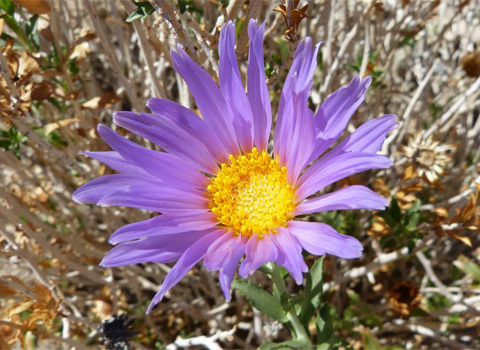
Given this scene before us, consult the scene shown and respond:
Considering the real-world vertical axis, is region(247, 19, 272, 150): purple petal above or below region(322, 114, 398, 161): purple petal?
above

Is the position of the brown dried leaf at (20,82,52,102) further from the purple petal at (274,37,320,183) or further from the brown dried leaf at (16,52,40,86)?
the purple petal at (274,37,320,183)

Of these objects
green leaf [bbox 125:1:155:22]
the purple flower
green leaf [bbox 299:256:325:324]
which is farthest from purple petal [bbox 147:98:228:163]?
green leaf [bbox 299:256:325:324]

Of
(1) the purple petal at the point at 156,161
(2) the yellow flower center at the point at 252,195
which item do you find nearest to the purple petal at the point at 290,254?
(2) the yellow flower center at the point at 252,195

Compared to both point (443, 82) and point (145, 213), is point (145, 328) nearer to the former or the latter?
point (145, 213)

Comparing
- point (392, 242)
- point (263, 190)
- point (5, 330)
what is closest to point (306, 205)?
point (263, 190)

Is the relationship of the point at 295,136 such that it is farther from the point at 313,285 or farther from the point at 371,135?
the point at 313,285
